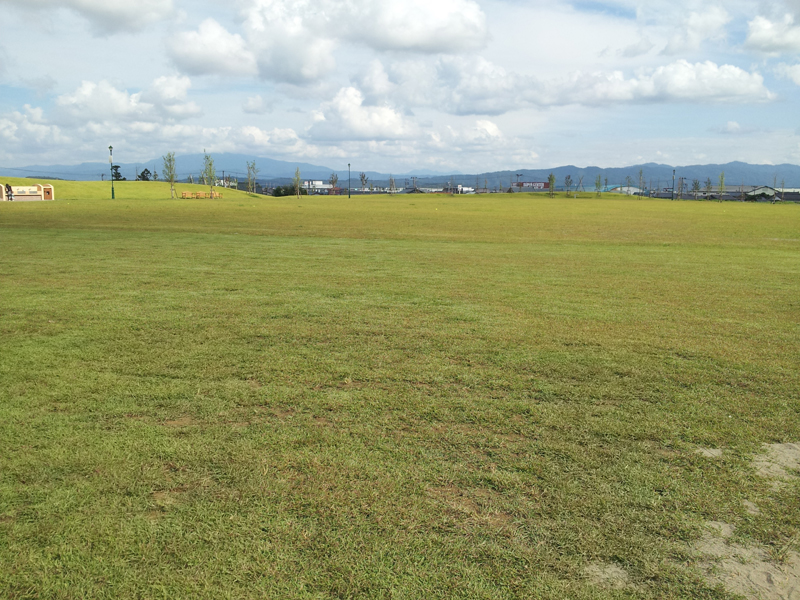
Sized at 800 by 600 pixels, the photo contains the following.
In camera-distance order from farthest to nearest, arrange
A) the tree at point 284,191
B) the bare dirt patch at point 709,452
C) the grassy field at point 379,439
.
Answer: the tree at point 284,191 < the bare dirt patch at point 709,452 < the grassy field at point 379,439

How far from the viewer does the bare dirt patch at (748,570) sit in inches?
118

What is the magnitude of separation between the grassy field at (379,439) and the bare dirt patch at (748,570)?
0.10 metres

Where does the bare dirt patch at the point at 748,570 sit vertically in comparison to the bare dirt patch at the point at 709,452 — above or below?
below

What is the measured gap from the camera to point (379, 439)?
4645 millimetres

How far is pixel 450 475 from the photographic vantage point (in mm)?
4086

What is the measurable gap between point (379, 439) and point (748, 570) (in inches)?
103

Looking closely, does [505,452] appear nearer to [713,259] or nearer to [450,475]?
[450,475]

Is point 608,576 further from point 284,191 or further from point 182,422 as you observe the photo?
point 284,191

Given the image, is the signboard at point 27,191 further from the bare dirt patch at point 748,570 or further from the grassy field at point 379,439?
the bare dirt patch at point 748,570

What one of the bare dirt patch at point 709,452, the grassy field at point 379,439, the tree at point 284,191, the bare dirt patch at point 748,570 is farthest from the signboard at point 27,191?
the bare dirt patch at point 748,570

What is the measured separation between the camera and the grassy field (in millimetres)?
3143

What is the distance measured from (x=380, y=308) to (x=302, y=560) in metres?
6.84

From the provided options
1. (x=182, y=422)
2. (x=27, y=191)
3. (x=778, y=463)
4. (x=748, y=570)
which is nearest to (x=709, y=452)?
(x=778, y=463)

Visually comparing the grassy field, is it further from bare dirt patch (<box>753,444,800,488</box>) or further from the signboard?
the signboard
